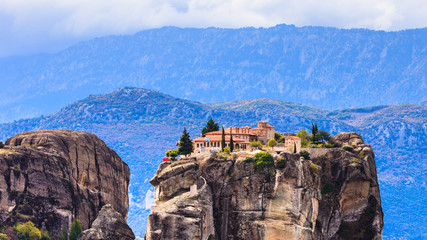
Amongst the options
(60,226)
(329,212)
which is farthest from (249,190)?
(60,226)

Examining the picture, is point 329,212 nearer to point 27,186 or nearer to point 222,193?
point 222,193

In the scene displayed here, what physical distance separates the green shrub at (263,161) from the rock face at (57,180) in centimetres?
3649

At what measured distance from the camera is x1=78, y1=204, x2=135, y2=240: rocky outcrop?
443 ft

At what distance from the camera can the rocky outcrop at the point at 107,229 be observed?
135000 mm

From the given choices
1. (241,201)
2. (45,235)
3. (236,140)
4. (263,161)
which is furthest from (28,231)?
(263,161)

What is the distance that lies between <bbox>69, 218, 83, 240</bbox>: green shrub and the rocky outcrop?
469cm

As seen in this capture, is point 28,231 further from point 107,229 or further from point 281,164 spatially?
point 281,164

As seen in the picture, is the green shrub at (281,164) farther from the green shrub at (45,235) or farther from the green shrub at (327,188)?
the green shrub at (45,235)

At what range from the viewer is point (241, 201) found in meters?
124

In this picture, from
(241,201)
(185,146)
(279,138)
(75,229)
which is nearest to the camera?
(241,201)

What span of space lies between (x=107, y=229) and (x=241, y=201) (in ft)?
77.8

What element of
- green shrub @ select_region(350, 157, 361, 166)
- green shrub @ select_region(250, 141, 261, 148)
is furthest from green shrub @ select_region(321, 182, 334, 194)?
green shrub @ select_region(250, 141, 261, 148)

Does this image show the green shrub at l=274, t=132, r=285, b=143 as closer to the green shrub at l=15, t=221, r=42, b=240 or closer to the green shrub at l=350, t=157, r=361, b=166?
the green shrub at l=350, t=157, r=361, b=166

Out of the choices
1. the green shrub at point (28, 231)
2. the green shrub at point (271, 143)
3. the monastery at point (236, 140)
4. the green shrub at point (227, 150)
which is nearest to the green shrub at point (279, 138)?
the monastery at point (236, 140)
